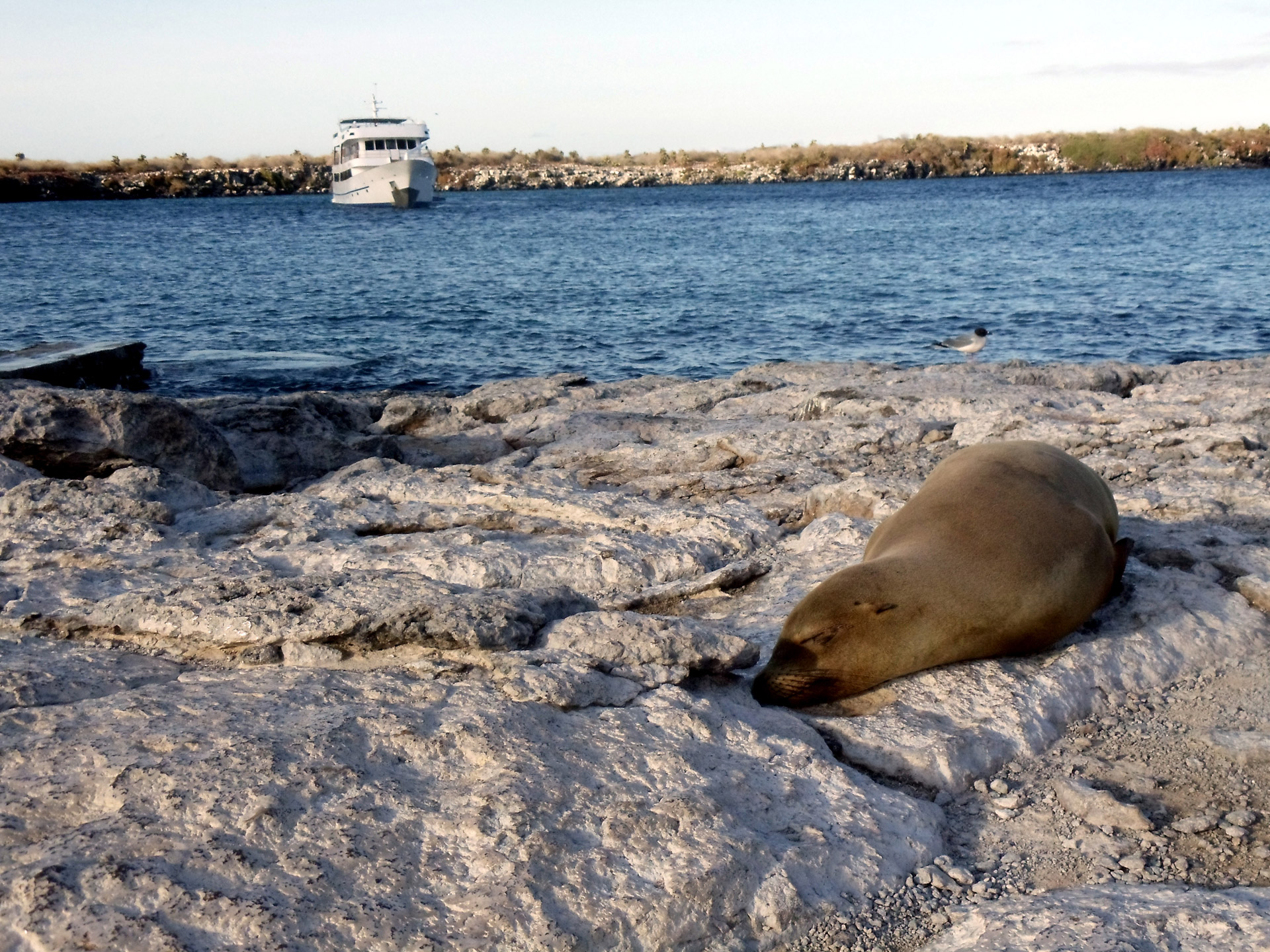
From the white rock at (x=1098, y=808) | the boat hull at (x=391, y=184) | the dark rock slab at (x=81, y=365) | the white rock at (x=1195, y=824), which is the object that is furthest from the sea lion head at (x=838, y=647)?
the boat hull at (x=391, y=184)

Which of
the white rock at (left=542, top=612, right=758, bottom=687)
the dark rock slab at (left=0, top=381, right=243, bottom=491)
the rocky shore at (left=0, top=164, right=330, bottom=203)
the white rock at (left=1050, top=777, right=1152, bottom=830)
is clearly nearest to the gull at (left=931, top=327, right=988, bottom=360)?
the dark rock slab at (left=0, top=381, right=243, bottom=491)

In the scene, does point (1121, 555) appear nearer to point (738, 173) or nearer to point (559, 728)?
point (559, 728)

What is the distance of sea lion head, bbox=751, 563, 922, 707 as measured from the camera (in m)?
3.92

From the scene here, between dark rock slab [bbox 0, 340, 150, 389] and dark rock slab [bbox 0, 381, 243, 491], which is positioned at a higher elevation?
dark rock slab [bbox 0, 381, 243, 491]

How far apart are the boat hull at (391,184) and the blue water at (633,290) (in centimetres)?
678

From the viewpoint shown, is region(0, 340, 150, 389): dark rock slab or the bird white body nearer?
region(0, 340, 150, 389): dark rock slab

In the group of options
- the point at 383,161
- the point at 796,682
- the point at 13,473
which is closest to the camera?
the point at 796,682

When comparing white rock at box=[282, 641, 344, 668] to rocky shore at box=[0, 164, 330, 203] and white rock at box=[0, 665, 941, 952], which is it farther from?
→ rocky shore at box=[0, 164, 330, 203]

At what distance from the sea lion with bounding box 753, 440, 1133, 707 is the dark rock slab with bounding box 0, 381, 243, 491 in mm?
4281

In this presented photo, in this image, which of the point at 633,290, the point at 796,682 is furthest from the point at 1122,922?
the point at 633,290

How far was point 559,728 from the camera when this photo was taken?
327 centimetres

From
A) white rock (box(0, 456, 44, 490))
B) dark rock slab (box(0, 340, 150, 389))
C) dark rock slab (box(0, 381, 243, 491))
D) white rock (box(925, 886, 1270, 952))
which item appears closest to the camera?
white rock (box(925, 886, 1270, 952))

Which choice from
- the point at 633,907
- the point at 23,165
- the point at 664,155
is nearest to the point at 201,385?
the point at 633,907

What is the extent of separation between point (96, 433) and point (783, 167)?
93746mm
